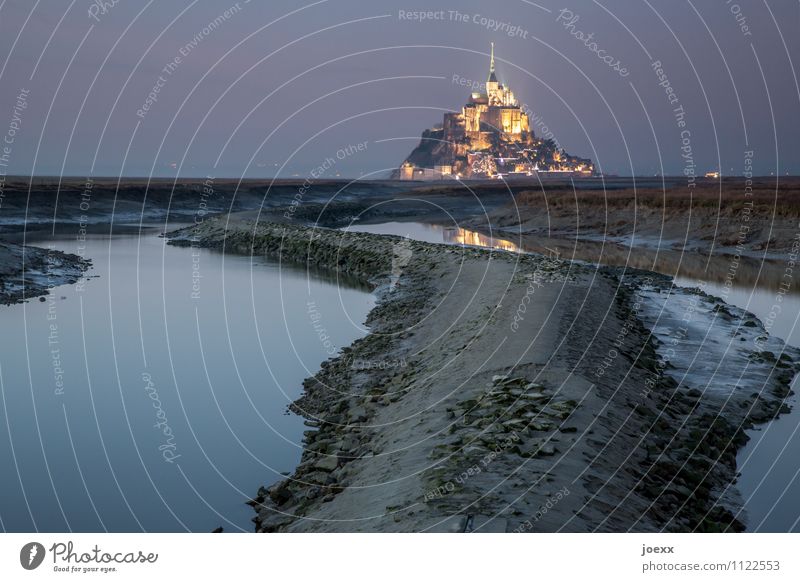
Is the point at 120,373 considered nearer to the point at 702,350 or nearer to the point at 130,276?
the point at 702,350

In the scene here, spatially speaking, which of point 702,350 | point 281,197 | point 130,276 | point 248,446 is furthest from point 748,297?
point 281,197

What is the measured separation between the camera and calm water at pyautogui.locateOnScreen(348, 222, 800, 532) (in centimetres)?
1230

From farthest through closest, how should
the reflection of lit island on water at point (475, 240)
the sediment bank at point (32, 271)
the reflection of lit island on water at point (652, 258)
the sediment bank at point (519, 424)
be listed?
the reflection of lit island on water at point (475, 240) → the reflection of lit island on water at point (652, 258) → the sediment bank at point (32, 271) → the sediment bank at point (519, 424)

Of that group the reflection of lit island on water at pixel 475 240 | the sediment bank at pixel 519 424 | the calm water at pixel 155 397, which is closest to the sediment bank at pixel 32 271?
the calm water at pixel 155 397

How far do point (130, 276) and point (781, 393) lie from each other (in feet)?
104

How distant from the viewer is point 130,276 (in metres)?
39.2

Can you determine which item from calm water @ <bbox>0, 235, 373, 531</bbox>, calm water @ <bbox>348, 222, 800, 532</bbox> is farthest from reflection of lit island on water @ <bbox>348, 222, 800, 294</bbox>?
calm water @ <bbox>0, 235, 373, 531</bbox>

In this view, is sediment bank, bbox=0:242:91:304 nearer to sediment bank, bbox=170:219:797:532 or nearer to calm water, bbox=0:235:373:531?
calm water, bbox=0:235:373:531

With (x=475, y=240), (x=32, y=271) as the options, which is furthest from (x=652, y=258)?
(x=32, y=271)

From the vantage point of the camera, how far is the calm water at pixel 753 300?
12297 mm
